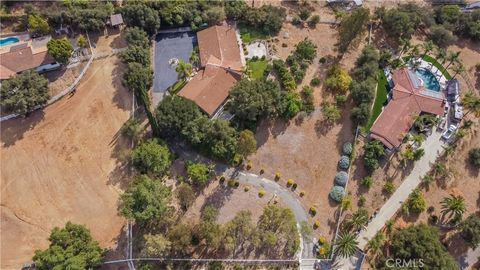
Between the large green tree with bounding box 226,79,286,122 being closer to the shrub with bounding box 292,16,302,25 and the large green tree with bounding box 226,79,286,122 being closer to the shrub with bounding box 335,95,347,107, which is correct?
the shrub with bounding box 335,95,347,107

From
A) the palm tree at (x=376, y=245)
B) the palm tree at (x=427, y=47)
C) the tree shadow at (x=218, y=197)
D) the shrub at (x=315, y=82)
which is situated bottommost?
the palm tree at (x=376, y=245)

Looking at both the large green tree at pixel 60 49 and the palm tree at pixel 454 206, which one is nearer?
the palm tree at pixel 454 206

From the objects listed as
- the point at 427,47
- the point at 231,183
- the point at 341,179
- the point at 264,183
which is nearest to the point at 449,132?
the point at 427,47

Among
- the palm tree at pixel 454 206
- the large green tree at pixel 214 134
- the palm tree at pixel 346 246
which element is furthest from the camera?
the large green tree at pixel 214 134

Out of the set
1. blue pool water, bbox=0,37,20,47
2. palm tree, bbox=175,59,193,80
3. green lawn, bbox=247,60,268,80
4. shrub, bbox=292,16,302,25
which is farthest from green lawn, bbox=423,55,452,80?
blue pool water, bbox=0,37,20,47

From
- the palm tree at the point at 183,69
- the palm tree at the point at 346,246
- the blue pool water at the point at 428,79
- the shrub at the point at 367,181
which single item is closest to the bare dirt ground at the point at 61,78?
the palm tree at the point at 183,69

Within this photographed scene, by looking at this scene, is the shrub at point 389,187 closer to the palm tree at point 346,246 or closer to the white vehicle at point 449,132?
the palm tree at point 346,246
